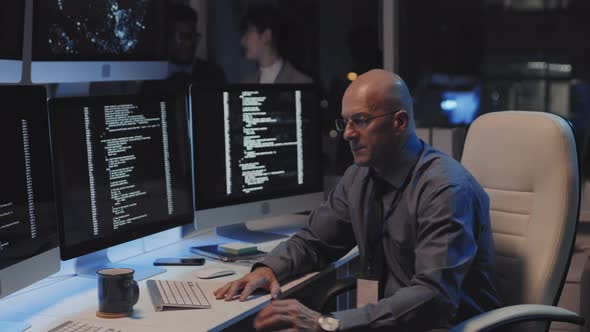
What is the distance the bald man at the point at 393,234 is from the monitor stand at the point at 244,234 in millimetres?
424

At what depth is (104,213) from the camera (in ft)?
7.46

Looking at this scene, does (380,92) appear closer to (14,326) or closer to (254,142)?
(254,142)

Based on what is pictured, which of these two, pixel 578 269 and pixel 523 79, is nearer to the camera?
pixel 578 269

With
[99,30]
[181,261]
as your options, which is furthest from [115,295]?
[99,30]

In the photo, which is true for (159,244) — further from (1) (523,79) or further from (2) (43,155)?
(1) (523,79)

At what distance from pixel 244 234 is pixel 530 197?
3.64ft

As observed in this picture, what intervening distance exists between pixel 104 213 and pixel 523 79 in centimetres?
264

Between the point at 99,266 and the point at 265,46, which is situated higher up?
the point at 265,46

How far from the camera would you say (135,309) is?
198 cm

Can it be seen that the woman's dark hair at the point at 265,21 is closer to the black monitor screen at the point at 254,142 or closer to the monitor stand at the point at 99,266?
the black monitor screen at the point at 254,142

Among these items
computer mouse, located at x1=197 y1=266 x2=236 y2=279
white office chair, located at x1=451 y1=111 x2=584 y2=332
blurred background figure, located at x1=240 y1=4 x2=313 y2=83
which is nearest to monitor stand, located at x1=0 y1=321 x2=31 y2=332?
computer mouse, located at x1=197 y1=266 x2=236 y2=279

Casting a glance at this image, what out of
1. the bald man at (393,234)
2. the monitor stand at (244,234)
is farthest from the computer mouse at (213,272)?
the monitor stand at (244,234)

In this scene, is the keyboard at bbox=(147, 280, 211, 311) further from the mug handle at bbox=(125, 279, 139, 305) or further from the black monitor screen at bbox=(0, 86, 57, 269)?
the black monitor screen at bbox=(0, 86, 57, 269)

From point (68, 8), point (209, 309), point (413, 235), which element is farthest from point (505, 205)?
point (68, 8)
